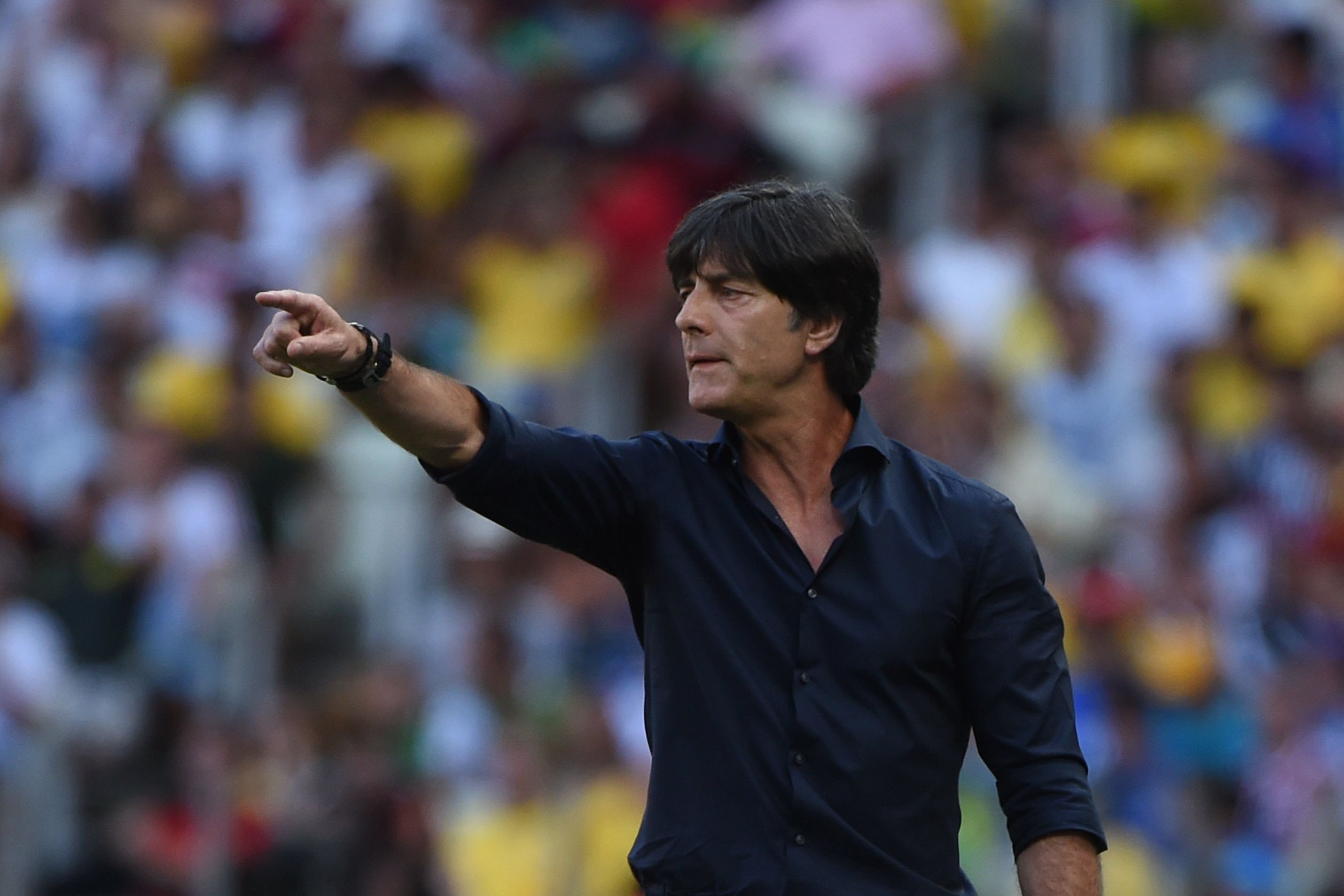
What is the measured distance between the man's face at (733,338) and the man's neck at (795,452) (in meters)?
0.09

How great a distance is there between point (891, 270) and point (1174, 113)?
78.8 inches

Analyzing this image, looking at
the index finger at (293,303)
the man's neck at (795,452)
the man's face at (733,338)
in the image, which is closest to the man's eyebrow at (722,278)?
the man's face at (733,338)

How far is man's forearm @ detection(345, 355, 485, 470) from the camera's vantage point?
387 cm

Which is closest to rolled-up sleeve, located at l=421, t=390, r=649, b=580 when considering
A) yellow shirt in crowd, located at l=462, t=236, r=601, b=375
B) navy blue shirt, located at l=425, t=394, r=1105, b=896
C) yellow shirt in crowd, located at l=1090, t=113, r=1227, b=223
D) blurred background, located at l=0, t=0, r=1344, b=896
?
navy blue shirt, located at l=425, t=394, r=1105, b=896

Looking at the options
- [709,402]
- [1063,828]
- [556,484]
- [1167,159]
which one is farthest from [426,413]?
[1167,159]

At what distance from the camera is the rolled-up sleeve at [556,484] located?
3.97 meters

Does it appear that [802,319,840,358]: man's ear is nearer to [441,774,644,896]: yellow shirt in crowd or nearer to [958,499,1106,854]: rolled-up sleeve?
[958,499,1106,854]: rolled-up sleeve

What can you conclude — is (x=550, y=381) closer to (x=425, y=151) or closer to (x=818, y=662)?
(x=425, y=151)

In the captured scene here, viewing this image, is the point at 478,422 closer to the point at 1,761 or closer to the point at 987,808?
the point at 987,808

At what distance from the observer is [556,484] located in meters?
4.03

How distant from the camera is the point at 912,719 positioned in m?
3.96

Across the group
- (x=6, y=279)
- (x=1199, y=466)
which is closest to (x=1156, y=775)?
(x=1199, y=466)

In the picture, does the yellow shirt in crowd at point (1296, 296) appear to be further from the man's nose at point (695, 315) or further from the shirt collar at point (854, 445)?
the man's nose at point (695, 315)

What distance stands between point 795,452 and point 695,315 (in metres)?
0.32
